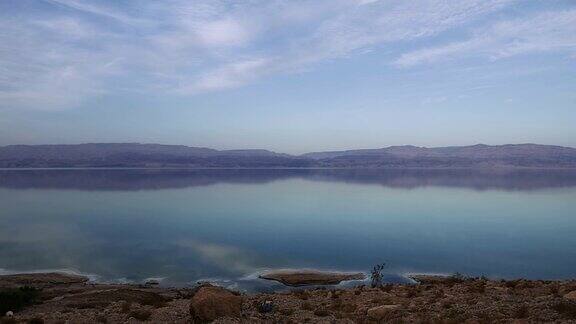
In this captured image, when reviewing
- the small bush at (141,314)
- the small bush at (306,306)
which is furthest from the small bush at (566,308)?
the small bush at (141,314)

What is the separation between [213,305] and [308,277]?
21386 millimetres

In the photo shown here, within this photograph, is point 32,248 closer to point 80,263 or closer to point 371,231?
point 80,263

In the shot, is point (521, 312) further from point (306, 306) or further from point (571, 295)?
point (306, 306)

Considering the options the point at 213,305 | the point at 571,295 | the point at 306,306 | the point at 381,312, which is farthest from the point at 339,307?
the point at 571,295

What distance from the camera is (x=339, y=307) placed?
16.7 m

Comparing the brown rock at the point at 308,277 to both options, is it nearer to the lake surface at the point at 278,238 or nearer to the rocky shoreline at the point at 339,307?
the lake surface at the point at 278,238

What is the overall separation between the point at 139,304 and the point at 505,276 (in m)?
28.6

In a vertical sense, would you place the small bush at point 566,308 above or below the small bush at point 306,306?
above

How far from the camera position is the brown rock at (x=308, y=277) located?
33.8 m

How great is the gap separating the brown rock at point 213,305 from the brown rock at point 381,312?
425 centimetres

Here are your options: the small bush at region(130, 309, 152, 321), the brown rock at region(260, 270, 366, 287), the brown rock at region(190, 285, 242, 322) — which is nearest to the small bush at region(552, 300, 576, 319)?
the brown rock at region(190, 285, 242, 322)

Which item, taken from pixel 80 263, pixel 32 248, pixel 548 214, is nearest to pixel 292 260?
pixel 80 263

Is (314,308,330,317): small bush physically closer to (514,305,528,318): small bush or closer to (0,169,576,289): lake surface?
(514,305,528,318): small bush

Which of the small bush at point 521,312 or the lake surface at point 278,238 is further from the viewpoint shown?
the lake surface at point 278,238
